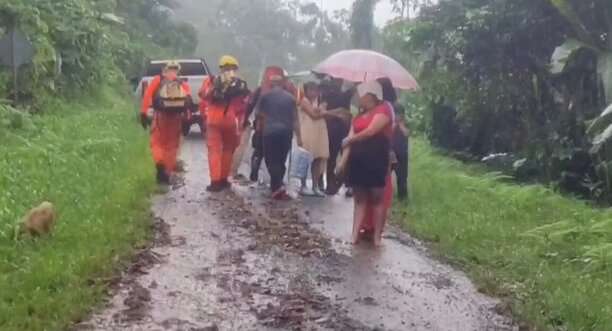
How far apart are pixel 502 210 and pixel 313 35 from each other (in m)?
56.7

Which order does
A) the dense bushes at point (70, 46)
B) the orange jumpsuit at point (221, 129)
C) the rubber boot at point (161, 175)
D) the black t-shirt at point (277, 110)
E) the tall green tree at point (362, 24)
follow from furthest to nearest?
the tall green tree at point (362, 24)
the dense bushes at point (70, 46)
the rubber boot at point (161, 175)
the orange jumpsuit at point (221, 129)
the black t-shirt at point (277, 110)

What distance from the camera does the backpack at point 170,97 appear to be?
44.6 feet

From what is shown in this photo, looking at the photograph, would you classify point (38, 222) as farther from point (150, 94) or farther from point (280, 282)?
point (150, 94)

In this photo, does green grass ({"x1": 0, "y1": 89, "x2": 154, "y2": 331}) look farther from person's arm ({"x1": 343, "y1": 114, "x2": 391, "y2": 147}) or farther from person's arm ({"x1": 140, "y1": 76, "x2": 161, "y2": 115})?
person's arm ({"x1": 343, "y1": 114, "x2": 391, "y2": 147})

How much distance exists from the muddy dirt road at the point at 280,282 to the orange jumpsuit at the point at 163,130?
6.25ft

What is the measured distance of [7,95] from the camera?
20297mm

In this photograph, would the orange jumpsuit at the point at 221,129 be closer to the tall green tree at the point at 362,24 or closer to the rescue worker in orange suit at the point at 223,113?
the rescue worker in orange suit at the point at 223,113

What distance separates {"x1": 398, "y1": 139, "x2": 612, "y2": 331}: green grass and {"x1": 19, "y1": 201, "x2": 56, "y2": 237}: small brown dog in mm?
3727

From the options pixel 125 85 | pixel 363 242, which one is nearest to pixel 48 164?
pixel 363 242

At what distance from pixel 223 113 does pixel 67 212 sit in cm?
407

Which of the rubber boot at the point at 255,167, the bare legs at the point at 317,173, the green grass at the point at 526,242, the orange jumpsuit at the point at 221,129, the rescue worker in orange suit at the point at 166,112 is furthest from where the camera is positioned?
the rubber boot at the point at 255,167

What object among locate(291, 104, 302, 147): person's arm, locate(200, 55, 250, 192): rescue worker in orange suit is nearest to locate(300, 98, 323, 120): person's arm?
locate(291, 104, 302, 147): person's arm

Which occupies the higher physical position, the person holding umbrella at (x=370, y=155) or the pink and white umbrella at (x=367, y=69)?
the pink and white umbrella at (x=367, y=69)

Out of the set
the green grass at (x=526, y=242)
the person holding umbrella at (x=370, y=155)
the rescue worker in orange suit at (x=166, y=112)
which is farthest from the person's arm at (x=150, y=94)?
the person holding umbrella at (x=370, y=155)
